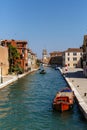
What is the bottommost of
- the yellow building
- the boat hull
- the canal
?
the canal

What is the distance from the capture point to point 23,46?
10125 cm

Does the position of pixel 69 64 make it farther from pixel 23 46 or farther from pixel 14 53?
pixel 14 53

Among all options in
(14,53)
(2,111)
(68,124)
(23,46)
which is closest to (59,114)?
(68,124)

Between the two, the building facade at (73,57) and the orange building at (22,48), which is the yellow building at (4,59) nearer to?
the orange building at (22,48)

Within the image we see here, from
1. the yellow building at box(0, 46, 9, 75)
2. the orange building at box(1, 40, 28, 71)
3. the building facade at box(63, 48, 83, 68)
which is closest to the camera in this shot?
the yellow building at box(0, 46, 9, 75)

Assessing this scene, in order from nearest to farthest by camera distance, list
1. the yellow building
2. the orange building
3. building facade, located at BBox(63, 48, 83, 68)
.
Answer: the yellow building
the orange building
building facade, located at BBox(63, 48, 83, 68)

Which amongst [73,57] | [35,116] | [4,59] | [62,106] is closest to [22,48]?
[4,59]

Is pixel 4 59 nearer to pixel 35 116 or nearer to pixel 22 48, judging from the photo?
pixel 22 48

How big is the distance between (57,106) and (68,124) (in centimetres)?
445

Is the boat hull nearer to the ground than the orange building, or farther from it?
nearer to the ground

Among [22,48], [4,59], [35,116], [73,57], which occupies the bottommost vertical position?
[35,116]

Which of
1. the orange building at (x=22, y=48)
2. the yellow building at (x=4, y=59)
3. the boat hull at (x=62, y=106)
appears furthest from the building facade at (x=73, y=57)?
the boat hull at (x=62, y=106)

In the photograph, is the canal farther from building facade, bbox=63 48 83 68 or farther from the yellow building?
building facade, bbox=63 48 83 68

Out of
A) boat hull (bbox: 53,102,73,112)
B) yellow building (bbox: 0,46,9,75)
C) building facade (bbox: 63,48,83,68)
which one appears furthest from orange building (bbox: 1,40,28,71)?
boat hull (bbox: 53,102,73,112)
